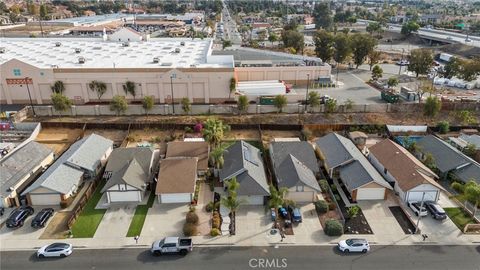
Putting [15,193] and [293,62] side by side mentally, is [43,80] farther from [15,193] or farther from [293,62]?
[293,62]

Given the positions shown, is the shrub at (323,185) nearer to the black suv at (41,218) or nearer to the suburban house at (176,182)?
the suburban house at (176,182)

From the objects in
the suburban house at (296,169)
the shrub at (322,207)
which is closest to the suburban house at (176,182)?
the suburban house at (296,169)

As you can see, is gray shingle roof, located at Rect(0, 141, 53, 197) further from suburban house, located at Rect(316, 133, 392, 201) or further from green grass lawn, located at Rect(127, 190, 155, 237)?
suburban house, located at Rect(316, 133, 392, 201)

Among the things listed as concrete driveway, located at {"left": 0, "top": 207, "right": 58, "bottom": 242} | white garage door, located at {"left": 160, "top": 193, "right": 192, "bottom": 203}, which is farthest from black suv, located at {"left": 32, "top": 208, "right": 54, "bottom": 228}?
white garage door, located at {"left": 160, "top": 193, "right": 192, "bottom": 203}

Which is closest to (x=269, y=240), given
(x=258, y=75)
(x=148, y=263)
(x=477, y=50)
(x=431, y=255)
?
(x=148, y=263)

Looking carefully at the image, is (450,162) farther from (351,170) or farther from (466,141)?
(351,170)
